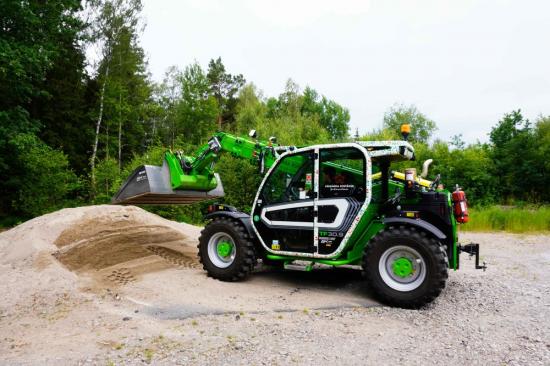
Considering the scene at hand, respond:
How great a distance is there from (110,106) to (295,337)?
79.9ft

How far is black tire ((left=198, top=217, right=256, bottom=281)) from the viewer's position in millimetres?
6316

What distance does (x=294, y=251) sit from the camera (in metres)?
6.08

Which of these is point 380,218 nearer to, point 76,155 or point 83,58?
point 76,155

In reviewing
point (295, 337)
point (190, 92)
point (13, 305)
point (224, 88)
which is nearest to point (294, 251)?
point (295, 337)

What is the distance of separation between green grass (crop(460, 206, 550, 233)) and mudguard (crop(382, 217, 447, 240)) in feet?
32.4

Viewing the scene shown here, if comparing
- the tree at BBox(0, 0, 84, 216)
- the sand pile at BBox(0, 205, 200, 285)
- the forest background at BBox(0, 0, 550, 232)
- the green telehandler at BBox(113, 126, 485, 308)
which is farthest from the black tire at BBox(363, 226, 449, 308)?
the tree at BBox(0, 0, 84, 216)

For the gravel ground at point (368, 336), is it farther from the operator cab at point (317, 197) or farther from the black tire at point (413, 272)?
the operator cab at point (317, 197)

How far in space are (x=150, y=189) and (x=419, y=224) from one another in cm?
420

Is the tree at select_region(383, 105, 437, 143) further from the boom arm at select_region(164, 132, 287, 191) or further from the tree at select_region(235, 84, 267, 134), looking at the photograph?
the boom arm at select_region(164, 132, 287, 191)

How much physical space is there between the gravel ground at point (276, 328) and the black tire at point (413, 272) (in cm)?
17

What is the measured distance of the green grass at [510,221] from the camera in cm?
1349

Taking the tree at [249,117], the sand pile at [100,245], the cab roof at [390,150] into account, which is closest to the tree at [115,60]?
the tree at [249,117]

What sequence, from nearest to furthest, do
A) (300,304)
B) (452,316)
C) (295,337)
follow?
(295,337) → (452,316) → (300,304)

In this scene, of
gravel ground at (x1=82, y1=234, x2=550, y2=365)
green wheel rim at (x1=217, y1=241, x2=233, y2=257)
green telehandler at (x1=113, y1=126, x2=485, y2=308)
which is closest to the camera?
gravel ground at (x1=82, y1=234, x2=550, y2=365)
